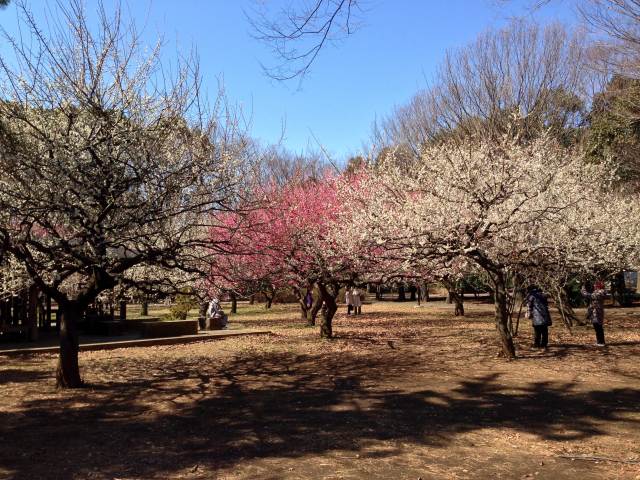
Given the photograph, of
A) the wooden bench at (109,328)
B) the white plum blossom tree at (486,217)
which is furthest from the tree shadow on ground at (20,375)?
the white plum blossom tree at (486,217)

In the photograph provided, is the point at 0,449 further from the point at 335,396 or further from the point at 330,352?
the point at 330,352

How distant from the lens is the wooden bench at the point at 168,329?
1565 centimetres

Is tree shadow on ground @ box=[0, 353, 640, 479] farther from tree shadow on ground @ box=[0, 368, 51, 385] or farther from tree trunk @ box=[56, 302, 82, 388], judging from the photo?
tree shadow on ground @ box=[0, 368, 51, 385]

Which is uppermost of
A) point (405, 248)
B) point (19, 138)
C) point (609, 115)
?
point (609, 115)

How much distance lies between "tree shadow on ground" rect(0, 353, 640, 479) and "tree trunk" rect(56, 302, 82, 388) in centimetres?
38

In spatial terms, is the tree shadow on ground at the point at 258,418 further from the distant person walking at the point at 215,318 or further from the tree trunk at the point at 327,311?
the distant person walking at the point at 215,318

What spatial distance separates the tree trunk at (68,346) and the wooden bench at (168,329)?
6964mm

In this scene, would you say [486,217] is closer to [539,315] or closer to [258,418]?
[539,315]

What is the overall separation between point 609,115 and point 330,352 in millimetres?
14277

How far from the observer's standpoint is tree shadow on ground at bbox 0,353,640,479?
5.41 metres

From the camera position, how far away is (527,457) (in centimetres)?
538

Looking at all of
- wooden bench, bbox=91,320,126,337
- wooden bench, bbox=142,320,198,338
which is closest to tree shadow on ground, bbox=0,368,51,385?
wooden bench, bbox=142,320,198,338

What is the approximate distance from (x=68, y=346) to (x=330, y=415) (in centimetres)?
432

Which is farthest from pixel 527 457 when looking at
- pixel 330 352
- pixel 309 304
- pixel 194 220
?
pixel 309 304
